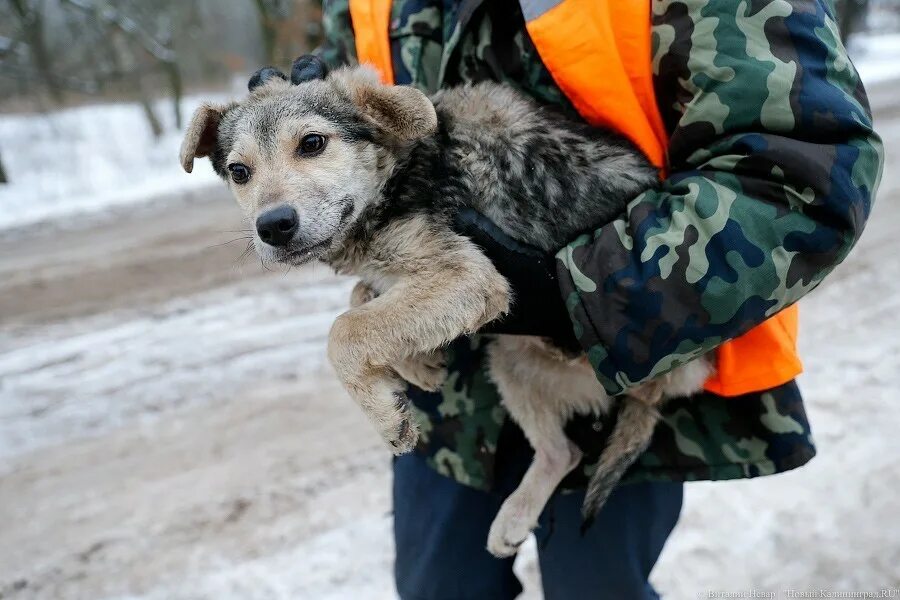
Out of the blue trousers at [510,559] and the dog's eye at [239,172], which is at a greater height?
the dog's eye at [239,172]

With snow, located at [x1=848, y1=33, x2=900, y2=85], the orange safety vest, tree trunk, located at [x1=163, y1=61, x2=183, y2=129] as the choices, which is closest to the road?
the orange safety vest

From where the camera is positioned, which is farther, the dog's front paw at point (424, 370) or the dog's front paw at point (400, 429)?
the dog's front paw at point (424, 370)

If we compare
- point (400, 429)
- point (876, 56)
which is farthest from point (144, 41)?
point (876, 56)

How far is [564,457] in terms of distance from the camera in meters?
2.31

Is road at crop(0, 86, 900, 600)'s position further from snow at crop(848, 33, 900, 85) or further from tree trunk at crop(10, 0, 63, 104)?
snow at crop(848, 33, 900, 85)

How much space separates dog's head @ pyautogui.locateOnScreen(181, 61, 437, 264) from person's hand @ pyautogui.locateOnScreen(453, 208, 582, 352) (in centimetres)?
35

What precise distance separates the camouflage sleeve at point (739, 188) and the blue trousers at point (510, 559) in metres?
0.77

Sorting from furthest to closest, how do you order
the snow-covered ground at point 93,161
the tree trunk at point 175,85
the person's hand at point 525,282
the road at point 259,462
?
the tree trunk at point 175,85 → the snow-covered ground at point 93,161 → the road at point 259,462 → the person's hand at point 525,282

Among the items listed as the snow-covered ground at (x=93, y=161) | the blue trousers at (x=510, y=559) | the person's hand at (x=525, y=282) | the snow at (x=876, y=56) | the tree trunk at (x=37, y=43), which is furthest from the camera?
the snow at (x=876, y=56)

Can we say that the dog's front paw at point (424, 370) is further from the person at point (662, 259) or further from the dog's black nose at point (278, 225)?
the dog's black nose at point (278, 225)

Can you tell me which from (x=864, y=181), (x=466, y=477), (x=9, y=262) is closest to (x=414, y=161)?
(x=466, y=477)

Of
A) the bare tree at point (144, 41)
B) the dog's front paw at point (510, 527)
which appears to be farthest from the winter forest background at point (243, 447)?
the bare tree at point (144, 41)

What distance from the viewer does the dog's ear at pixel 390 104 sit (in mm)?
1970

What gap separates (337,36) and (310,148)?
49cm
